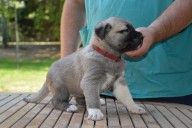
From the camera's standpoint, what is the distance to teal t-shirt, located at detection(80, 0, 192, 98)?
A: 2916 millimetres

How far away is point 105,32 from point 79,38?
1135mm

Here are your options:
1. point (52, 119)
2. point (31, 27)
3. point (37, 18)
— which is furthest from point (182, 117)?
point (31, 27)

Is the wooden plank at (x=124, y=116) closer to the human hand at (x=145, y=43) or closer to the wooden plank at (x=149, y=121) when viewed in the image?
the wooden plank at (x=149, y=121)

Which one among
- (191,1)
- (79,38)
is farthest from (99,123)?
(79,38)

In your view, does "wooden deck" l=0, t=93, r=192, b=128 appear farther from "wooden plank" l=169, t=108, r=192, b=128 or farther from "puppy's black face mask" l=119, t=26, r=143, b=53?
"puppy's black face mask" l=119, t=26, r=143, b=53

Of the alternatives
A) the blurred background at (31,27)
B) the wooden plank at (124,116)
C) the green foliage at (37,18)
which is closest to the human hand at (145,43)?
the wooden plank at (124,116)

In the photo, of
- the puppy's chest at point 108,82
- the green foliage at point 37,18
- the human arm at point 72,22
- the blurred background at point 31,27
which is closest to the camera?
the puppy's chest at point 108,82

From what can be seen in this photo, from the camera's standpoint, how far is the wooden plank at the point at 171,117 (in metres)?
2.06

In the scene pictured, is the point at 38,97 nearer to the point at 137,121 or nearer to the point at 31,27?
the point at 137,121

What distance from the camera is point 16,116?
2.27m

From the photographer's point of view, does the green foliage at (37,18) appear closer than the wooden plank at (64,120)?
No

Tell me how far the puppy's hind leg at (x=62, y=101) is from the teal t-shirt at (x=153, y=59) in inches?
21.0

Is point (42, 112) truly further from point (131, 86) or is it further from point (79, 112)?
point (131, 86)

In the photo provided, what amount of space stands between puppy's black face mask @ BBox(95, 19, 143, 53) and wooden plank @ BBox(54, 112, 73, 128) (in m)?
0.45
